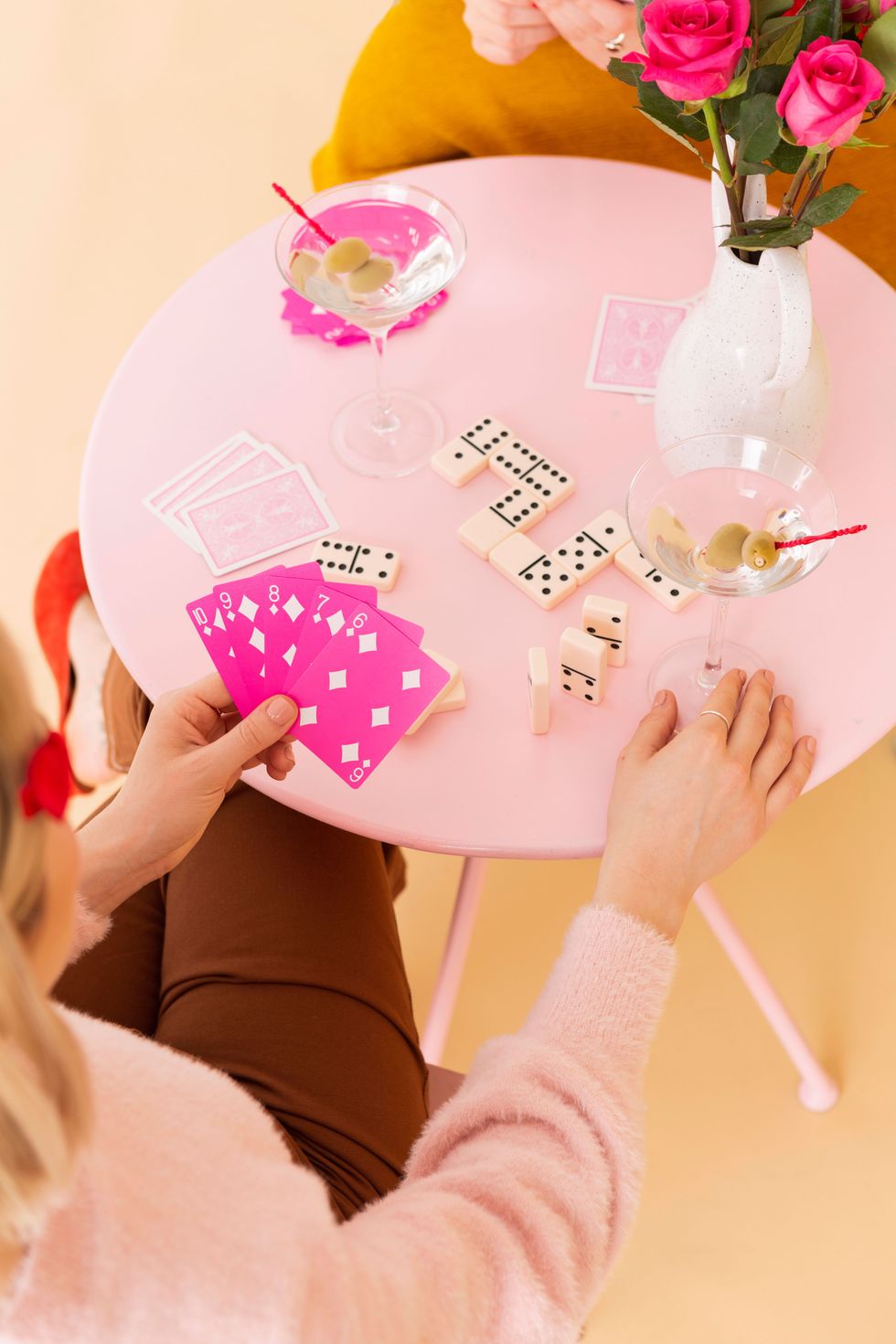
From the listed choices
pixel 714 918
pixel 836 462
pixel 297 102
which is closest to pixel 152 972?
pixel 714 918

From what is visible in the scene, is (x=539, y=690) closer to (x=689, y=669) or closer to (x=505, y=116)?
(x=689, y=669)

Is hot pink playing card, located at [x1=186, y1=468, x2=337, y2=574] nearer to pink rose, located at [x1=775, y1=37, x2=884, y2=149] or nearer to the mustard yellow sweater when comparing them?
pink rose, located at [x1=775, y1=37, x2=884, y2=149]

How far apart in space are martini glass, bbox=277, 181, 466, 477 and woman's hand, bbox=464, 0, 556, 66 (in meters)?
0.37

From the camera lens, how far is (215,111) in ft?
9.92

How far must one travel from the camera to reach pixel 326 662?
112cm

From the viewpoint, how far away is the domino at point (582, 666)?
3.77 ft

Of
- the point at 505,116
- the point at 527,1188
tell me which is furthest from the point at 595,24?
the point at 527,1188

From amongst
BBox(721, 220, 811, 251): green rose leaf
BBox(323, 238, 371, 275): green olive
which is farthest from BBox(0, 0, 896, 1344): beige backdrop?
BBox(721, 220, 811, 251): green rose leaf

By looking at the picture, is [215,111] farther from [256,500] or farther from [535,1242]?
[535,1242]

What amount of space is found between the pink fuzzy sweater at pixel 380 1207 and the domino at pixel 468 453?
21.5 inches

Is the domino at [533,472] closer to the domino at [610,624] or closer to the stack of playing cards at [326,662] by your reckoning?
the domino at [610,624]

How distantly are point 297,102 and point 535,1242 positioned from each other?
2881 millimetres

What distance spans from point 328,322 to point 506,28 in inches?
20.7

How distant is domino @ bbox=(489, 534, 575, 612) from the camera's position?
125cm
